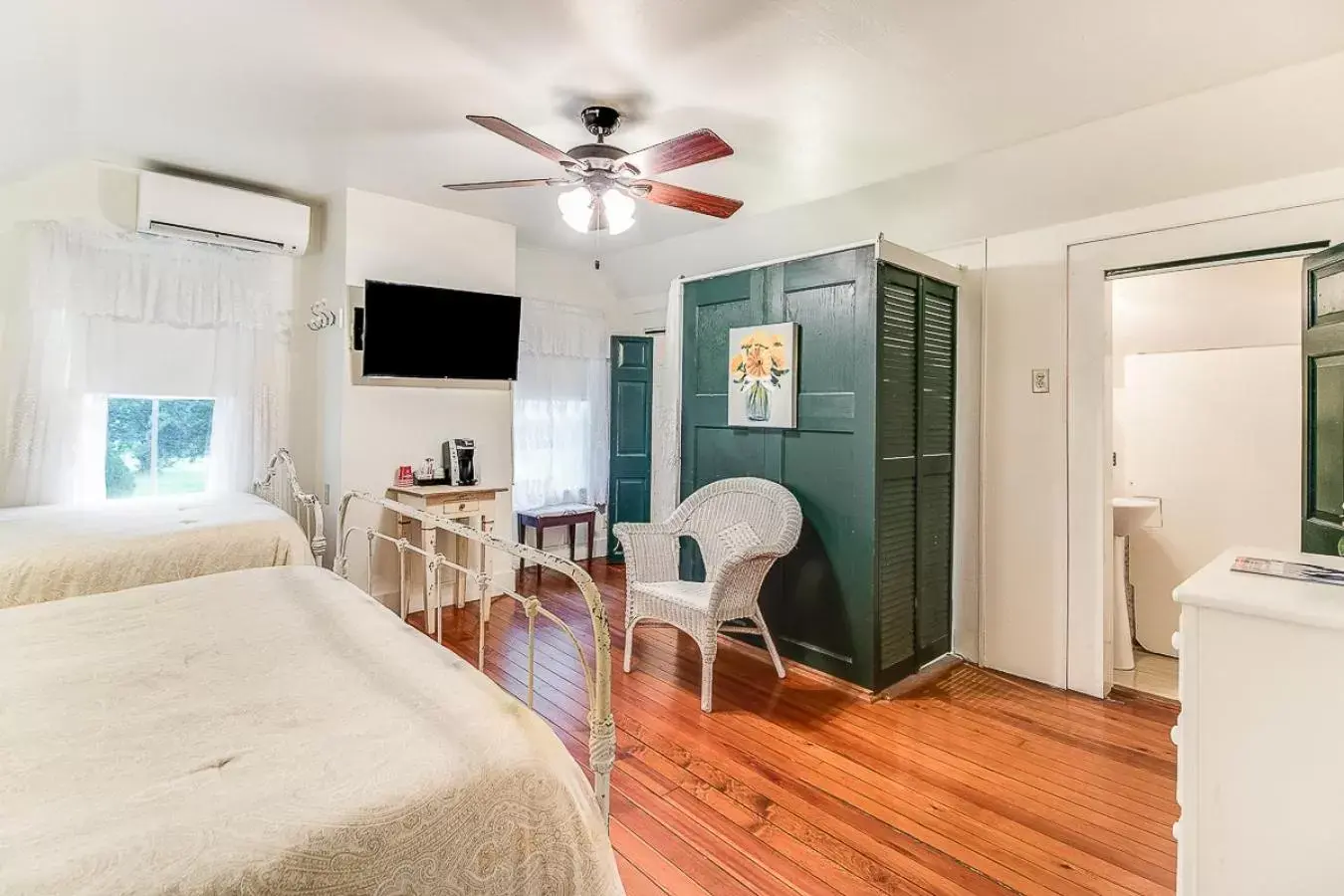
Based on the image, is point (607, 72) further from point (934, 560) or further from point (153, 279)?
point (153, 279)

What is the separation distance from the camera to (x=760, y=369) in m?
3.33

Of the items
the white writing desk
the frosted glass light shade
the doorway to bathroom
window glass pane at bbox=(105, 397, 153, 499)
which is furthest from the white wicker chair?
window glass pane at bbox=(105, 397, 153, 499)

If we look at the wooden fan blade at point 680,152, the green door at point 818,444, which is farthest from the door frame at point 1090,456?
the wooden fan blade at point 680,152

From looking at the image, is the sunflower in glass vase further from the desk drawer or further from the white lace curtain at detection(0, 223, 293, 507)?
the white lace curtain at detection(0, 223, 293, 507)

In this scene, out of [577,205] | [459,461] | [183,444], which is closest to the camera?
[577,205]

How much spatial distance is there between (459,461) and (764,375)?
2095 millimetres

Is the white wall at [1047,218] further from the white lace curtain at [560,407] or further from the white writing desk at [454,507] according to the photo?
the white writing desk at [454,507]

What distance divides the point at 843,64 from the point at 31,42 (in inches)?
109

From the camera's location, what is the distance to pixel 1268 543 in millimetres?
3336

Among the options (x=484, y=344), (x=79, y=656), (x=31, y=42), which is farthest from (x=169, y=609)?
(x=484, y=344)

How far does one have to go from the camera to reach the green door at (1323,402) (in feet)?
7.16

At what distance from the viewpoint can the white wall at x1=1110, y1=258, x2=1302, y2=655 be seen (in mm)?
3283

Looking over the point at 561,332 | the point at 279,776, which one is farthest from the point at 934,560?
the point at 561,332

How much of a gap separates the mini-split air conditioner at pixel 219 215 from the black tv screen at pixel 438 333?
2.04 feet
